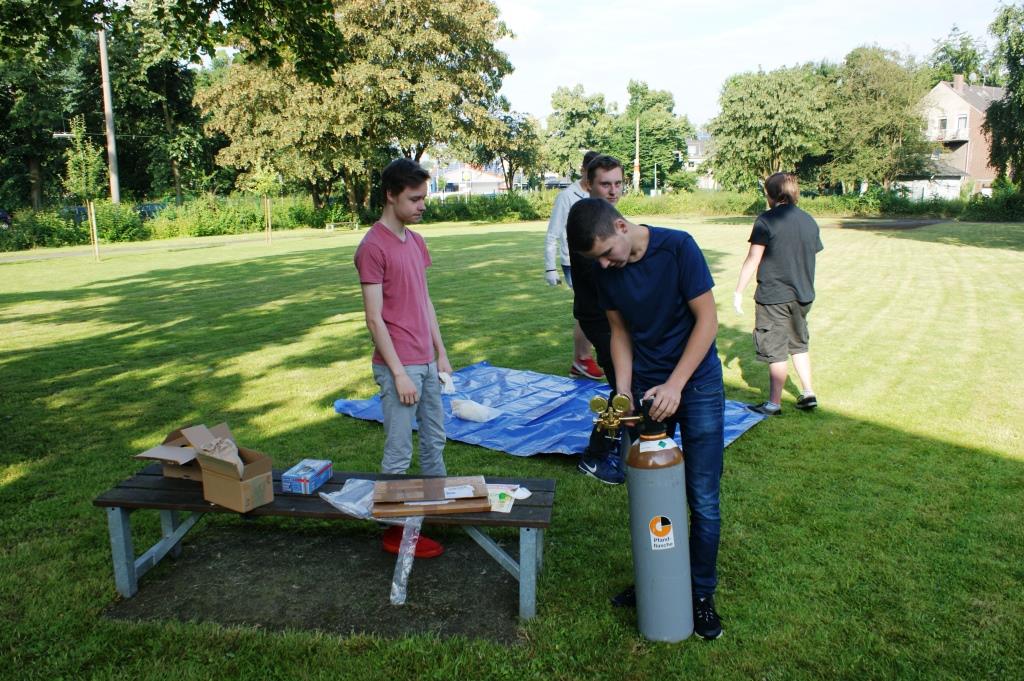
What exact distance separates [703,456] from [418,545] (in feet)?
5.83

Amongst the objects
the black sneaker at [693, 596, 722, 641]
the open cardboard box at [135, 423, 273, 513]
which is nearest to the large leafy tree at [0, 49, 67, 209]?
the open cardboard box at [135, 423, 273, 513]

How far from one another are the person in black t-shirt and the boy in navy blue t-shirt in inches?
125

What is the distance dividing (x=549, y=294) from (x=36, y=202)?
44.3 metres

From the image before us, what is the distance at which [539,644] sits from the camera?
328cm

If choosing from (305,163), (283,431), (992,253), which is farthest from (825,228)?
(283,431)

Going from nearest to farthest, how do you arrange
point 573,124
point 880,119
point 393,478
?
point 393,478, point 880,119, point 573,124

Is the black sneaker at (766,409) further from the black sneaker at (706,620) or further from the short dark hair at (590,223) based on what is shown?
the short dark hair at (590,223)

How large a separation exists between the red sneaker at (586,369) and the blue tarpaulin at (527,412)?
19 centimetres

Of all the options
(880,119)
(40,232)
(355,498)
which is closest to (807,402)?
(355,498)

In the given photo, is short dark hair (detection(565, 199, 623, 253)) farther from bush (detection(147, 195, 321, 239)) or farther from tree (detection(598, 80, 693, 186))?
tree (detection(598, 80, 693, 186))

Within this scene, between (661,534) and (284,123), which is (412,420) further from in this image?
(284,123)

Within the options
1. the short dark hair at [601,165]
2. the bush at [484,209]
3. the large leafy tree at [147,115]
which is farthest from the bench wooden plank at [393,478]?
the large leafy tree at [147,115]

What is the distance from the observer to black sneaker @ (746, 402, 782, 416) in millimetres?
6586

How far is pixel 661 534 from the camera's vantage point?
312cm
